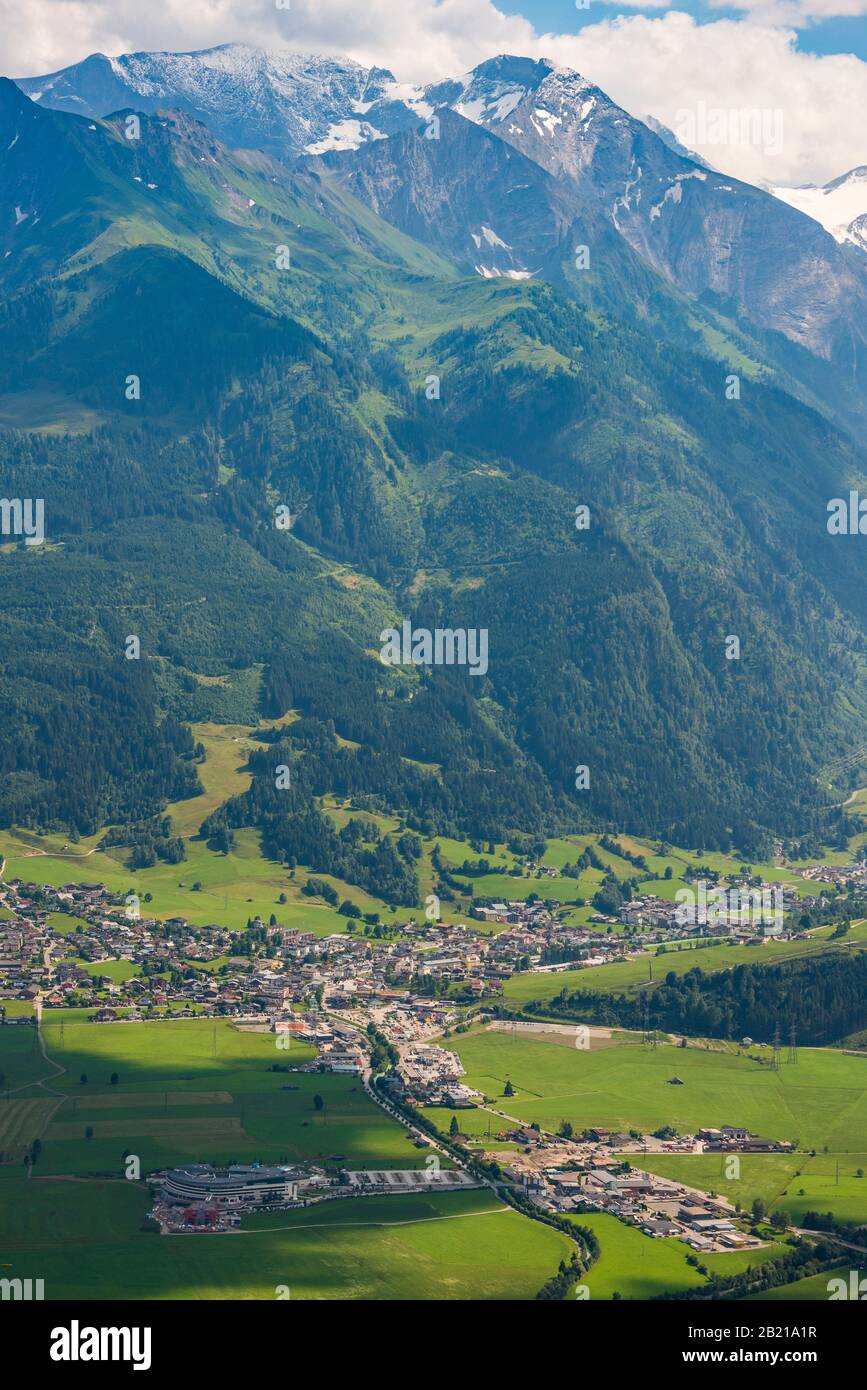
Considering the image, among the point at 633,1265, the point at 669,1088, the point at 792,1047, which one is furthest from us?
the point at 792,1047

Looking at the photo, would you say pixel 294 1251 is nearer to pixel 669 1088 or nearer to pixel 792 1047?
pixel 669 1088

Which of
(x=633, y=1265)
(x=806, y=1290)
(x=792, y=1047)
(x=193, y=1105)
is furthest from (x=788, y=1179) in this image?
(x=193, y=1105)

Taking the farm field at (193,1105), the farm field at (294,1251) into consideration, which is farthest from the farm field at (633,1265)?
the farm field at (193,1105)

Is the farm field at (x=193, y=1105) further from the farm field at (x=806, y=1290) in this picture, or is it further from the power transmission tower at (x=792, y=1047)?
the power transmission tower at (x=792, y=1047)

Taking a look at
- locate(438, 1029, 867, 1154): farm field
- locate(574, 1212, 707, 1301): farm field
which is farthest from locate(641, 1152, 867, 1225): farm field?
locate(574, 1212, 707, 1301): farm field

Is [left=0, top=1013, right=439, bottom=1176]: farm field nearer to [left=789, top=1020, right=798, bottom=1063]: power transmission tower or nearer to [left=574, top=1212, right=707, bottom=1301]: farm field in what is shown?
[left=574, top=1212, right=707, bottom=1301]: farm field
